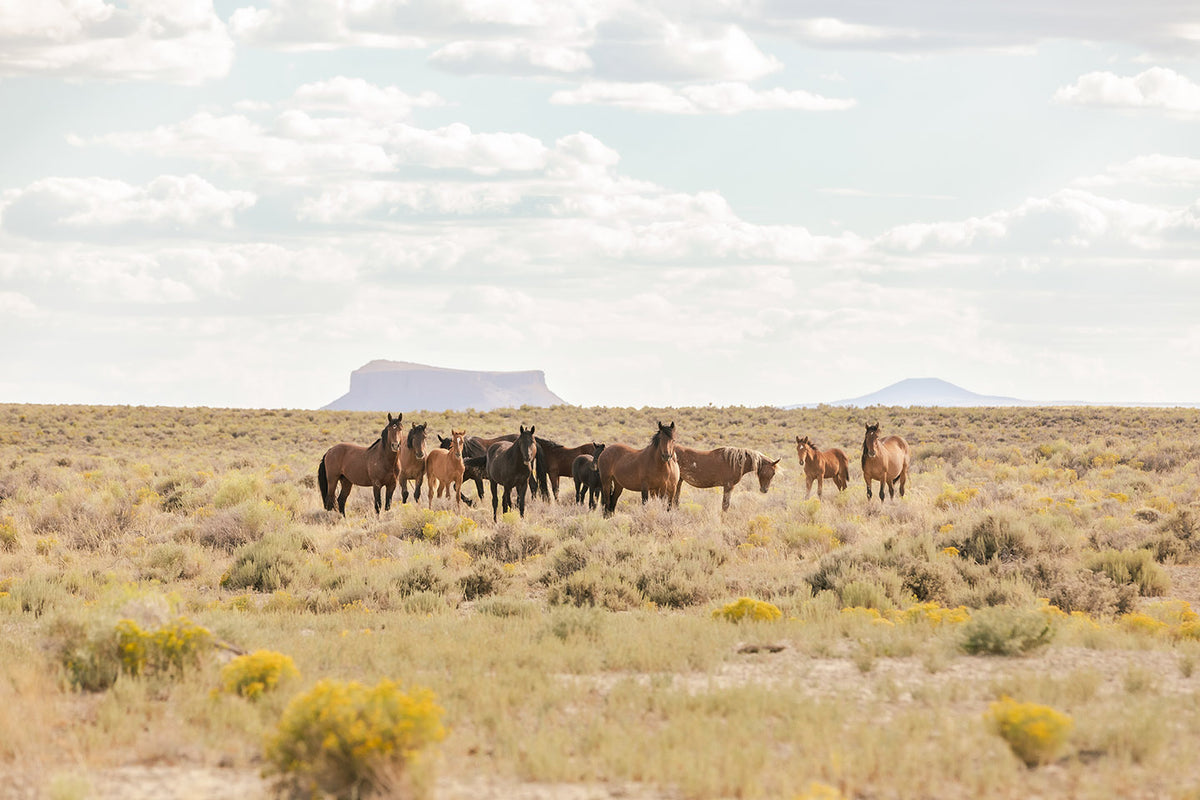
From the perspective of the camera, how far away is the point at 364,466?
69.7 feet

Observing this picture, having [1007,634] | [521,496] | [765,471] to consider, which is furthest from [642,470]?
[1007,634]

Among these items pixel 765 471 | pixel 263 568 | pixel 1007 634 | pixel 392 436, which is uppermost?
pixel 392 436

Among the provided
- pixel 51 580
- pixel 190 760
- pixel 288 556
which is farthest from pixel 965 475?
pixel 190 760

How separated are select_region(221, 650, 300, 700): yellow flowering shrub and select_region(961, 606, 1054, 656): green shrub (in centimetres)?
574

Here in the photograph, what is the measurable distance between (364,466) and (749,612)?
472 inches

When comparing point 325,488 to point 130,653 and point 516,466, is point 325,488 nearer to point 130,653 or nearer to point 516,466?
point 516,466

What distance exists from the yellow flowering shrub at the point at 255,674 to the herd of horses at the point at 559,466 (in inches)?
440

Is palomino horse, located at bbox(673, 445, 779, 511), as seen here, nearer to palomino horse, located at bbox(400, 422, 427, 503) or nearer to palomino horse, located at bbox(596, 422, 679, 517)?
palomino horse, located at bbox(596, 422, 679, 517)

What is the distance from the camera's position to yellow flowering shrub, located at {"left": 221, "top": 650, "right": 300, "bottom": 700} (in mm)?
7562

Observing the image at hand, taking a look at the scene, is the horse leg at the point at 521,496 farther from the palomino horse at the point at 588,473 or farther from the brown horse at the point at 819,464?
the brown horse at the point at 819,464

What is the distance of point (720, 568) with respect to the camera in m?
14.8

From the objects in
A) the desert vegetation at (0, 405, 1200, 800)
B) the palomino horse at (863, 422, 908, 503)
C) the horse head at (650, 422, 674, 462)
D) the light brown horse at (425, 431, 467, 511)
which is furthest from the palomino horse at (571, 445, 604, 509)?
the palomino horse at (863, 422, 908, 503)

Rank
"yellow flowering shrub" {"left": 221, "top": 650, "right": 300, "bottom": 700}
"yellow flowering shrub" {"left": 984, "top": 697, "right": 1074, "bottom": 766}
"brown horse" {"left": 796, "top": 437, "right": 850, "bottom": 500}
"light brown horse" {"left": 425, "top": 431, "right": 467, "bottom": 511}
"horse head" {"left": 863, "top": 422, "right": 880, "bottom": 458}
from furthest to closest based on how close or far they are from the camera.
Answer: "brown horse" {"left": 796, "top": 437, "right": 850, "bottom": 500}
"horse head" {"left": 863, "top": 422, "right": 880, "bottom": 458}
"light brown horse" {"left": 425, "top": 431, "right": 467, "bottom": 511}
"yellow flowering shrub" {"left": 221, "top": 650, "right": 300, "bottom": 700}
"yellow flowering shrub" {"left": 984, "top": 697, "right": 1074, "bottom": 766}

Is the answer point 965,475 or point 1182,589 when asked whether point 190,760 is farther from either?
point 965,475
